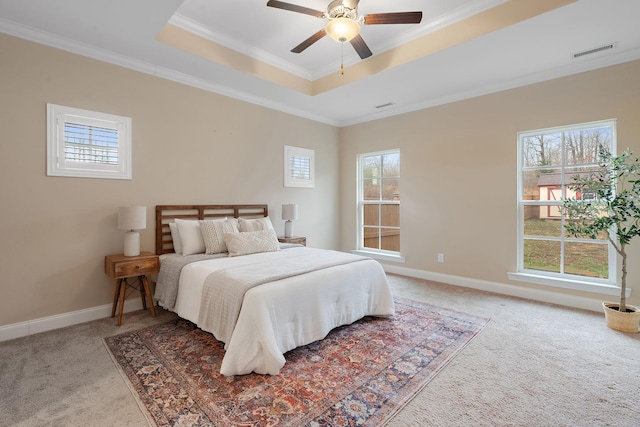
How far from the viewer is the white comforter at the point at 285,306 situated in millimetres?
2053

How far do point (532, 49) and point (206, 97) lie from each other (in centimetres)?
374

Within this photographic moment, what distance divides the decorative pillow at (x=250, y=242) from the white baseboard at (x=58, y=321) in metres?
1.27

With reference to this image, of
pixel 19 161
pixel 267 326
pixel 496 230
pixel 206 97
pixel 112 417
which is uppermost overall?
pixel 206 97

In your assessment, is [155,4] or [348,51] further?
[348,51]

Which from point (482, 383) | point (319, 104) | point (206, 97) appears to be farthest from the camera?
point (319, 104)

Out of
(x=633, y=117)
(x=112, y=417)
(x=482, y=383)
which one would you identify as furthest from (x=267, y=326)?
(x=633, y=117)

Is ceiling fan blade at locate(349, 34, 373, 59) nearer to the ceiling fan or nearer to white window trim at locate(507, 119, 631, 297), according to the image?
the ceiling fan

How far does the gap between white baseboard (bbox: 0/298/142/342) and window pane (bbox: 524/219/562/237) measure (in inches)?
191

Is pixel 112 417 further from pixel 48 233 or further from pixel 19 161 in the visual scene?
pixel 19 161

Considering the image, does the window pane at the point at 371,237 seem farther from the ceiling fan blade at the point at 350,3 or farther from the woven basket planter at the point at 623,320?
the ceiling fan blade at the point at 350,3

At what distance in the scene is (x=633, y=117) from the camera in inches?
121

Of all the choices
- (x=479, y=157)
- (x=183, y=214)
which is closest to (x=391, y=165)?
(x=479, y=157)

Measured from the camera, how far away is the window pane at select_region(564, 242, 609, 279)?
336cm

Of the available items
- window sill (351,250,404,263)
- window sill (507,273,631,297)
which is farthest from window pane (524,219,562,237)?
window sill (351,250,404,263)
